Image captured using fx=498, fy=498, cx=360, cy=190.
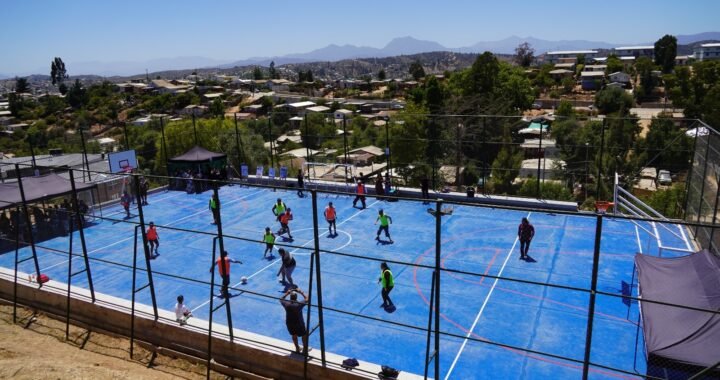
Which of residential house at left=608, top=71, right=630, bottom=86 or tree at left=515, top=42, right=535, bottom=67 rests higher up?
tree at left=515, top=42, right=535, bottom=67

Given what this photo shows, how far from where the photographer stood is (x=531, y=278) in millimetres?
16156

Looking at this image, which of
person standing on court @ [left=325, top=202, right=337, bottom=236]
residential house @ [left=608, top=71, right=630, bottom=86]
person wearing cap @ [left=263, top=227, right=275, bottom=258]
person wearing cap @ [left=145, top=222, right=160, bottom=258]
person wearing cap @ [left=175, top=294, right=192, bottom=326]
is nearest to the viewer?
person wearing cap @ [left=175, top=294, right=192, bottom=326]

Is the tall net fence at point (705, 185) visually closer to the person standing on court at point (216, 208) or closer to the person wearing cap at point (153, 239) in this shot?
the person standing on court at point (216, 208)

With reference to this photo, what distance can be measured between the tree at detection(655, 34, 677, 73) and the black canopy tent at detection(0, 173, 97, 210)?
114 metres

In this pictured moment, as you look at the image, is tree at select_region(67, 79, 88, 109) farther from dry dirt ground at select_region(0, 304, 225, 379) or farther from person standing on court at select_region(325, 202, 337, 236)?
dry dirt ground at select_region(0, 304, 225, 379)

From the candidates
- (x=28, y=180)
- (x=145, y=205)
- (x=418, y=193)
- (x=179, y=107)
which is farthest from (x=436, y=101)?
(x=179, y=107)

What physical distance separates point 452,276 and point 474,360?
5.16 meters

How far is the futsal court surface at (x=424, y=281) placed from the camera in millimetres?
12250

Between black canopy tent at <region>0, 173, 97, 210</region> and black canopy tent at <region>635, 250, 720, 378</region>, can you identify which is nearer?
black canopy tent at <region>635, 250, 720, 378</region>

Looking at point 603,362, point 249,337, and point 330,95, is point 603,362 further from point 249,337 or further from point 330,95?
point 330,95

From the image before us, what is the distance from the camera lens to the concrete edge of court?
36.2ft

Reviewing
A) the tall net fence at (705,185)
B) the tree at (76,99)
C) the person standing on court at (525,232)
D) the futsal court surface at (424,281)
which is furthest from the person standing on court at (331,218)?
the tree at (76,99)

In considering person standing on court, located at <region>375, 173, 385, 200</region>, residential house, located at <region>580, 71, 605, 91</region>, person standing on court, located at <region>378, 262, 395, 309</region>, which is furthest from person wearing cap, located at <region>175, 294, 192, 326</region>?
residential house, located at <region>580, 71, 605, 91</region>

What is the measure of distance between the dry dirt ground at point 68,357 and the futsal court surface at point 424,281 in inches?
80.9
